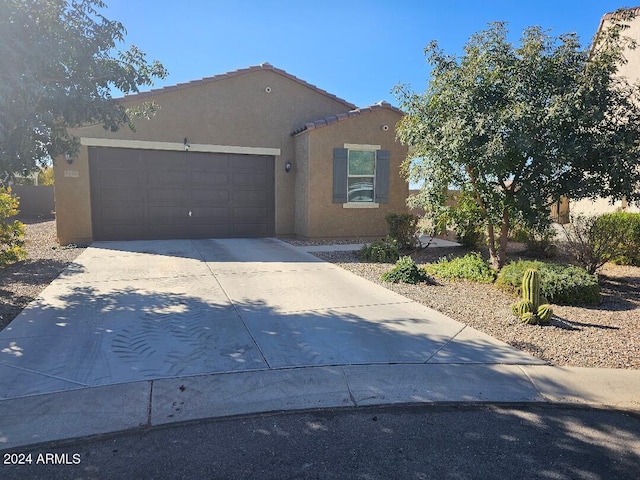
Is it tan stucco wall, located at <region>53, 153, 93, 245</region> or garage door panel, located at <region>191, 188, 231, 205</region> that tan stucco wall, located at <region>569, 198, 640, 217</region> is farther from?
tan stucco wall, located at <region>53, 153, 93, 245</region>

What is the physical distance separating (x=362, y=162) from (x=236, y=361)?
31.8ft

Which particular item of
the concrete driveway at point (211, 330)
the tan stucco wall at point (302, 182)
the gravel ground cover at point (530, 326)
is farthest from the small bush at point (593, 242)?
the tan stucco wall at point (302, 182)

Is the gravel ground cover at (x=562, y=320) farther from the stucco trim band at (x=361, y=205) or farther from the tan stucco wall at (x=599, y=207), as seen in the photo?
the stucco trim band at (x=361, y=205)

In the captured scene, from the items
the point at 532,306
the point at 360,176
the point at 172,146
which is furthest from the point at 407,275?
the point at 172,146

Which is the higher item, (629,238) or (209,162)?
(209,162)

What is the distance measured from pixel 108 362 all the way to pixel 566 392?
4090mm

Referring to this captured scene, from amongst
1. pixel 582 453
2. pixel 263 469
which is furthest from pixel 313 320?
pixel 582 453

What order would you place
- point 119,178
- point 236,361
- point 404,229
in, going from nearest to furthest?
1. point 236,361
2. point 404,229
3. point 119,178

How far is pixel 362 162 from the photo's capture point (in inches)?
504

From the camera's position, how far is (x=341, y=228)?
42.0 feet

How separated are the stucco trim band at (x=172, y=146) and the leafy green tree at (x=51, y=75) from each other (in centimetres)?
534

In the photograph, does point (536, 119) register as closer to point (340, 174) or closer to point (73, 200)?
point (340, 174)

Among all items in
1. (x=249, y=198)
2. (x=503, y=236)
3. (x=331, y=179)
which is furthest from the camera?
(x=249, y=198)

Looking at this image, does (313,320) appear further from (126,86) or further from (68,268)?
(68,268)
